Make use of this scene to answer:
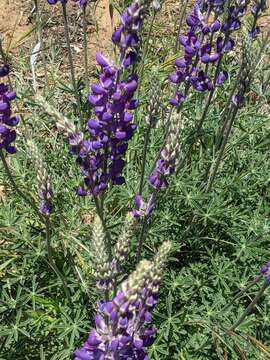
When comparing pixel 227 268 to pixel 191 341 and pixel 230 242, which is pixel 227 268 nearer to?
pixel 230 242

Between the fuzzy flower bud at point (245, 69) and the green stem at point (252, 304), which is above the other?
the fuzzy flower bud at point (245, 69)

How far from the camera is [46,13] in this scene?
20.7 ft

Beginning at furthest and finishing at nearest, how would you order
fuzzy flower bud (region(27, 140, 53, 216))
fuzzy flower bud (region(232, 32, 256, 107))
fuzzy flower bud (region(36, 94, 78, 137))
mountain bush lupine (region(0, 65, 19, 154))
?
fuzzy flower bud (region(232, 32, 256, 107)) → mountain bush lupine (region(0, 65, 19, 154)) → fuzzy flower bud (region(27, 140, 53, 216)) → fuzzy flower bud (region(36, 94, 78, 137))

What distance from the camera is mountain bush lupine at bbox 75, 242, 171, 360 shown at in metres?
1.53

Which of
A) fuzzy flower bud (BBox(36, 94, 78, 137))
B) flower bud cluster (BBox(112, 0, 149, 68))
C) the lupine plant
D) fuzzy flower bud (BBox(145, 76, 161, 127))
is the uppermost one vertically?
flower bud cluster (BBox(112, 0, 149, 68))

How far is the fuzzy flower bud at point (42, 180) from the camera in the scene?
2.11 m

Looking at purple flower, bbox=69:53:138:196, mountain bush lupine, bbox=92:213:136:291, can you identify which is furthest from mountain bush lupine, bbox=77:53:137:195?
mountain bush lupine, bbox=92:213:136:291

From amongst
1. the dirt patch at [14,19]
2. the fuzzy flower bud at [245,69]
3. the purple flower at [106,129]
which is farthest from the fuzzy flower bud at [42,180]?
the dirt patch at [14,19]

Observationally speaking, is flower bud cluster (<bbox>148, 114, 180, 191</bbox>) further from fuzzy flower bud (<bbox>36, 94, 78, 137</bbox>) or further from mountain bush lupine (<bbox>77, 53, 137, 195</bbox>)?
fuzzy flower bud (<bbox>36, 94, 78, 137</bbox>)

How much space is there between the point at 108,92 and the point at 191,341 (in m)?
1.63

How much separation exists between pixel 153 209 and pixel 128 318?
5.00ft

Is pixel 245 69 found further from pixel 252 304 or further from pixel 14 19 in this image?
pixel 14 19

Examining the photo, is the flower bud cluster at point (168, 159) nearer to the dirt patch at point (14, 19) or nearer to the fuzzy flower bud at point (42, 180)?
the fuzzy flower bud at point (42, 180)

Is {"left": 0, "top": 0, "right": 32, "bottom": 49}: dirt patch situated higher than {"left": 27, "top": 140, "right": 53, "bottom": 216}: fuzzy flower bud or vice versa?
{"left": 27, "top": 140, "right": 53, "bottom": 216}: fuzzy flower bud
